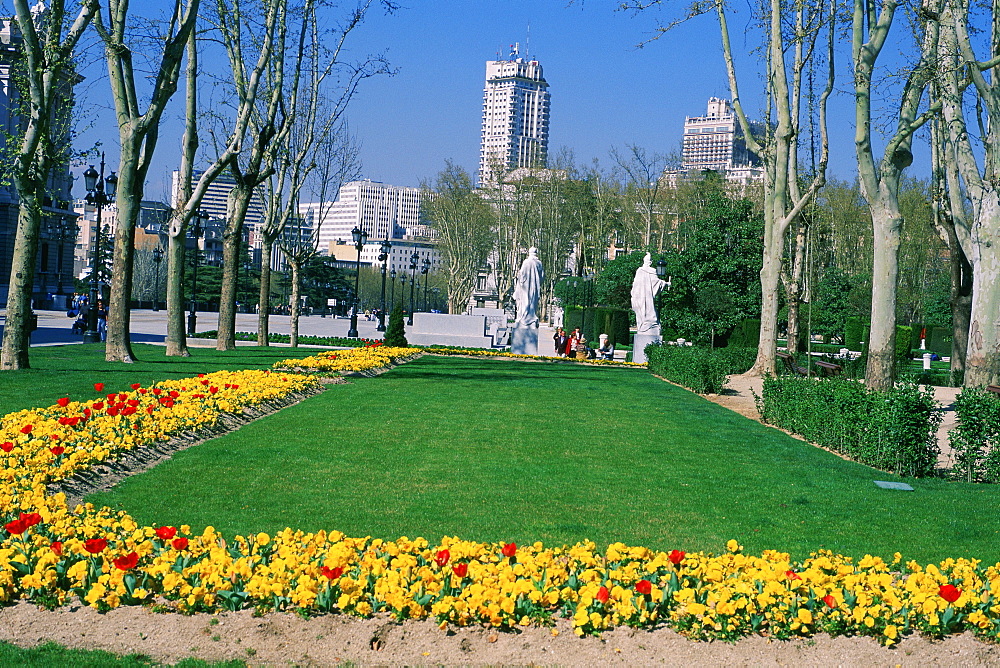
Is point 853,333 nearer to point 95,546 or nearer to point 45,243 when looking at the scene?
point 95,546

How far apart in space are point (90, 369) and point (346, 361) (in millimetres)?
4788

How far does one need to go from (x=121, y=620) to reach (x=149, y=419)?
5.24 metres

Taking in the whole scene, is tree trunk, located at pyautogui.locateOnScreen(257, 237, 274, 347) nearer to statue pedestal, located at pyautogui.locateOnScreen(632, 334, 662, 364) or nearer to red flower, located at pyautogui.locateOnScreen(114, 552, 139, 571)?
statue pedestal, located at pyautogui.locateOnScreen(632, 334, 662, 364)

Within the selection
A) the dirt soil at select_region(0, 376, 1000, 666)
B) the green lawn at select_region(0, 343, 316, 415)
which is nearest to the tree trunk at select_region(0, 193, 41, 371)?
the green lawn at select_region(0, 343, 316, 415)

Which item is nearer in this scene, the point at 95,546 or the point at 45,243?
the point at 95,546

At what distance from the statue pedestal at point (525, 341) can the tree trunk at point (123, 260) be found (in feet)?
52.3

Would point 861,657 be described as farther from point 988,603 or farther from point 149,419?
point 149,419

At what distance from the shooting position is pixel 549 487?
8.03 metres

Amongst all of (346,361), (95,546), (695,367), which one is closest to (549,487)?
(95,546)

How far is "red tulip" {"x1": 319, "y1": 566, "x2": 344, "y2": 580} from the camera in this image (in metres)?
4.65

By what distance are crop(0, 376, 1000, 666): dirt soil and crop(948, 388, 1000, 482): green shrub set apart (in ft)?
16.9

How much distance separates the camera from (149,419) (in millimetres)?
9492

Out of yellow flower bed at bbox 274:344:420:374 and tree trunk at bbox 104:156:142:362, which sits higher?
tree trunk at bbox 104:156:142:362

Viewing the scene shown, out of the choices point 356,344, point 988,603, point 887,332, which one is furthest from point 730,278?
point 988,603
